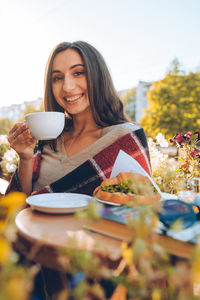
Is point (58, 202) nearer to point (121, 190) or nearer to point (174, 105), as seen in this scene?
point (121, 190)

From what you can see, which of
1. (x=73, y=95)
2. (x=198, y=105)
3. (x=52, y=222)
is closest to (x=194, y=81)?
(x=198, y=105)

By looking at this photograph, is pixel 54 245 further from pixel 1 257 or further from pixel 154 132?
pixel 154 132

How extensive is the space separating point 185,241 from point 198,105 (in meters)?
18.0

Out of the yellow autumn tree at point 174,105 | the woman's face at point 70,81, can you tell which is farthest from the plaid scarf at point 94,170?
the yellow autumn tree at point 174,105

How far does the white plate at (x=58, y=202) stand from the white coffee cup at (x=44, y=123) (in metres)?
0.37

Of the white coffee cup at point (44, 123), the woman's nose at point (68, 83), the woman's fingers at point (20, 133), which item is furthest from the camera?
the woman's nose at point (68, 83)

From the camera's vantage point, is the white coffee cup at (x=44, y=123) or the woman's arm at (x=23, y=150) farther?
the woman's arm at (x=23, y=150)

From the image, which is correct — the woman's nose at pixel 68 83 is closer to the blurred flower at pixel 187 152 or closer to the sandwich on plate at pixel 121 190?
the sandwich on plate at pixel 121 190

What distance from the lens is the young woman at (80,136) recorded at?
1.89 m

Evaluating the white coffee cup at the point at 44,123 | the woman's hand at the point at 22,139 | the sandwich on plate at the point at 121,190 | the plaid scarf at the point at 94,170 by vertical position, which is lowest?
the plaid scarf at the point at 94,170

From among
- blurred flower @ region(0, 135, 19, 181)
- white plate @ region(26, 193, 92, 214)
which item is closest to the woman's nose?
white plate @ region(26, 193, 92, 214)

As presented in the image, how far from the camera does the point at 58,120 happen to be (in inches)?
60.0

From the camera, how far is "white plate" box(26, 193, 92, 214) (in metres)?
1.07

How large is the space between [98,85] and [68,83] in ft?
0.92
